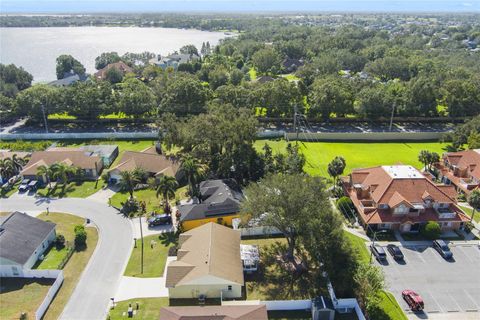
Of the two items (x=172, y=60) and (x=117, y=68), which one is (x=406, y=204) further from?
(x=172, y=60)

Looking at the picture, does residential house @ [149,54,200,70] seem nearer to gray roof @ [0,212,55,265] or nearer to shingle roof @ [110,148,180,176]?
shingle roof @ [110,148,180,176]

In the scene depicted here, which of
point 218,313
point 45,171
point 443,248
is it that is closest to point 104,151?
point 45,171

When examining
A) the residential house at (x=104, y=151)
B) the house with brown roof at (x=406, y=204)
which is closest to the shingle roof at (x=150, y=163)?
the residential house at (x=104, y=151)

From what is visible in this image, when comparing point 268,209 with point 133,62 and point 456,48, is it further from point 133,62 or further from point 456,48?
point 456,48

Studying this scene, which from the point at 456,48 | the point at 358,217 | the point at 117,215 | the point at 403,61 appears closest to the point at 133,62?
the point at 403,61

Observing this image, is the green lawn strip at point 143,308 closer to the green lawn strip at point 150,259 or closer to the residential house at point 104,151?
the green lawn strip at point 150,259

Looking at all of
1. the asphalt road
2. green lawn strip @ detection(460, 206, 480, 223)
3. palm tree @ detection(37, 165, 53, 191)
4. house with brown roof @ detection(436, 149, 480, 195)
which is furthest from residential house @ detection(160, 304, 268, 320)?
house with brown roof @ detection(436, 149, 480, 195)
